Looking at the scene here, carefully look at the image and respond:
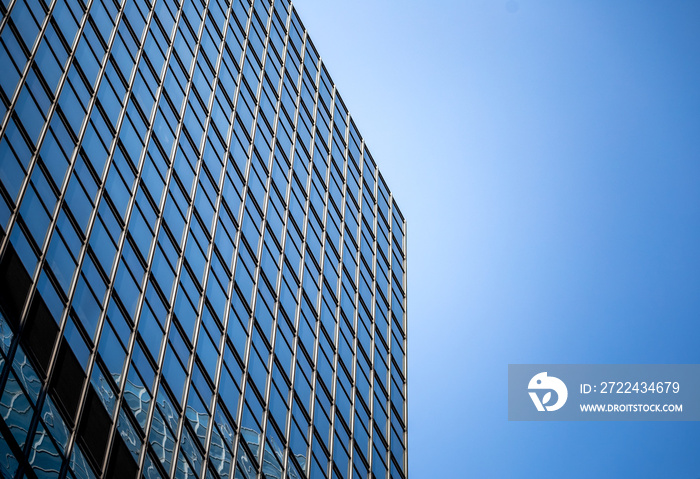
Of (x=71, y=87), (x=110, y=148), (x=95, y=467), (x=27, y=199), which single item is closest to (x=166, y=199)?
(x=110, y=148)

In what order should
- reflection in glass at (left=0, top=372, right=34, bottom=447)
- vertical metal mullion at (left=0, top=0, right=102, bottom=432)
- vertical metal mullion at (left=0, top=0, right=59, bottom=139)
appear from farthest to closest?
vertical metal mullion at (left=0, top=0, right=59, bottom=139), vertical metal mullion at (left=0, top=0, right=102, bottom=432), reflection in glass at (left=0, top=372, right=34, bottom=447)

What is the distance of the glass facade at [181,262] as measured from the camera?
21453mm

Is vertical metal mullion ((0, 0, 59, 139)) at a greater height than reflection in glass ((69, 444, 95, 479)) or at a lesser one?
greater

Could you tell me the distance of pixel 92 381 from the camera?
22078mm

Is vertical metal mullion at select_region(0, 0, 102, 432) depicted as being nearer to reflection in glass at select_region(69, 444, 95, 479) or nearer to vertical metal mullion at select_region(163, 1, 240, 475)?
reflection in glass at select_region(69, 444, 95, 479)

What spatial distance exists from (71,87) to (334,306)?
1786 cm

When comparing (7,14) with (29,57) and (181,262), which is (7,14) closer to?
(29,57)

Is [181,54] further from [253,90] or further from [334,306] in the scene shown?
[334,306]

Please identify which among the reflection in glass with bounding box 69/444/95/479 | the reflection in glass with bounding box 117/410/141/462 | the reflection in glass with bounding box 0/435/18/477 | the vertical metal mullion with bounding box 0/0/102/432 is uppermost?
the vertical metal mullion with bounding box 0/0/102/432

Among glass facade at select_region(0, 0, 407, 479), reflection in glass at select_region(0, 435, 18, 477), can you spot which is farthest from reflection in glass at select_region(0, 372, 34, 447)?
reflection in glass at select_region(0, 435, 18, 477)

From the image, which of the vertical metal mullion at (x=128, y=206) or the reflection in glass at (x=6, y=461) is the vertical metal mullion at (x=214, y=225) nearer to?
the vertical metal mullion at (x=128, y=206)

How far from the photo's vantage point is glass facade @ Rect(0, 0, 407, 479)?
21.5m

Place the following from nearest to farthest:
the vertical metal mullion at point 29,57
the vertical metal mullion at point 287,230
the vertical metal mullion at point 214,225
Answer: the vertical metal mullion at point 29,57 < the vertical metal mullion at point 214,225 < the vertical metal mullion at point 287,230

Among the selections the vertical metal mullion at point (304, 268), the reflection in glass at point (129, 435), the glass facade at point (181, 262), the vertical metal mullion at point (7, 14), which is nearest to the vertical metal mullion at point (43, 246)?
the glass facade at point (181, 262)
